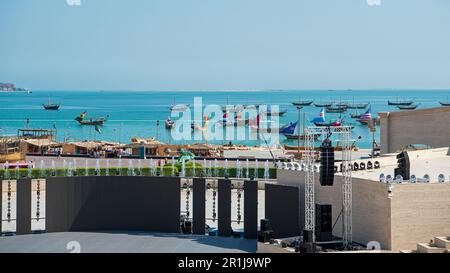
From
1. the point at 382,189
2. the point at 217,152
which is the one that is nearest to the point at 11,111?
the point at 217,152

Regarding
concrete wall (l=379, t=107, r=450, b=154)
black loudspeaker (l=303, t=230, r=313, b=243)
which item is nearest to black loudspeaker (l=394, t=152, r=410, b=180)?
black loudspeaker (l=303, t=230, r=313, b=243)

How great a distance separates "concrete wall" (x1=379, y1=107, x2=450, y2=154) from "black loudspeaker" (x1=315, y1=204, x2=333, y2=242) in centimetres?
1315

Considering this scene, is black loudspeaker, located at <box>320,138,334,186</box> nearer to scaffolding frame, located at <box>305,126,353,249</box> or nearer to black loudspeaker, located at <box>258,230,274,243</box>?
scaffolding frame, located at <box>305,126,353,249</box>

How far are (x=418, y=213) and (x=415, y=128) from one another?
580 inches

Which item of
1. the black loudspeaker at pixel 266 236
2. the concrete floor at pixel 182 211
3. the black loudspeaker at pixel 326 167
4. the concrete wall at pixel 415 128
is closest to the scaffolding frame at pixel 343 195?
the black loudspeaker at pixel 326 167

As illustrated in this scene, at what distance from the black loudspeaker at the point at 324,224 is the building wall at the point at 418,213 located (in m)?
1.87

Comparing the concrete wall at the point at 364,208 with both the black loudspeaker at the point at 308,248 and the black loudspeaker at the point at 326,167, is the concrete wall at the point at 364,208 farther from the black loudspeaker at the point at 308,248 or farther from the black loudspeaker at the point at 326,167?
the black loudspeaker at the point at 308,248

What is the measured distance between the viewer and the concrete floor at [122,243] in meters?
25.2

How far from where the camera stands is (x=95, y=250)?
82.9 ft

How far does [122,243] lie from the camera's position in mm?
26312

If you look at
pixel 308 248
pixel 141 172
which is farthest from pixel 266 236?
pixel 141 172
